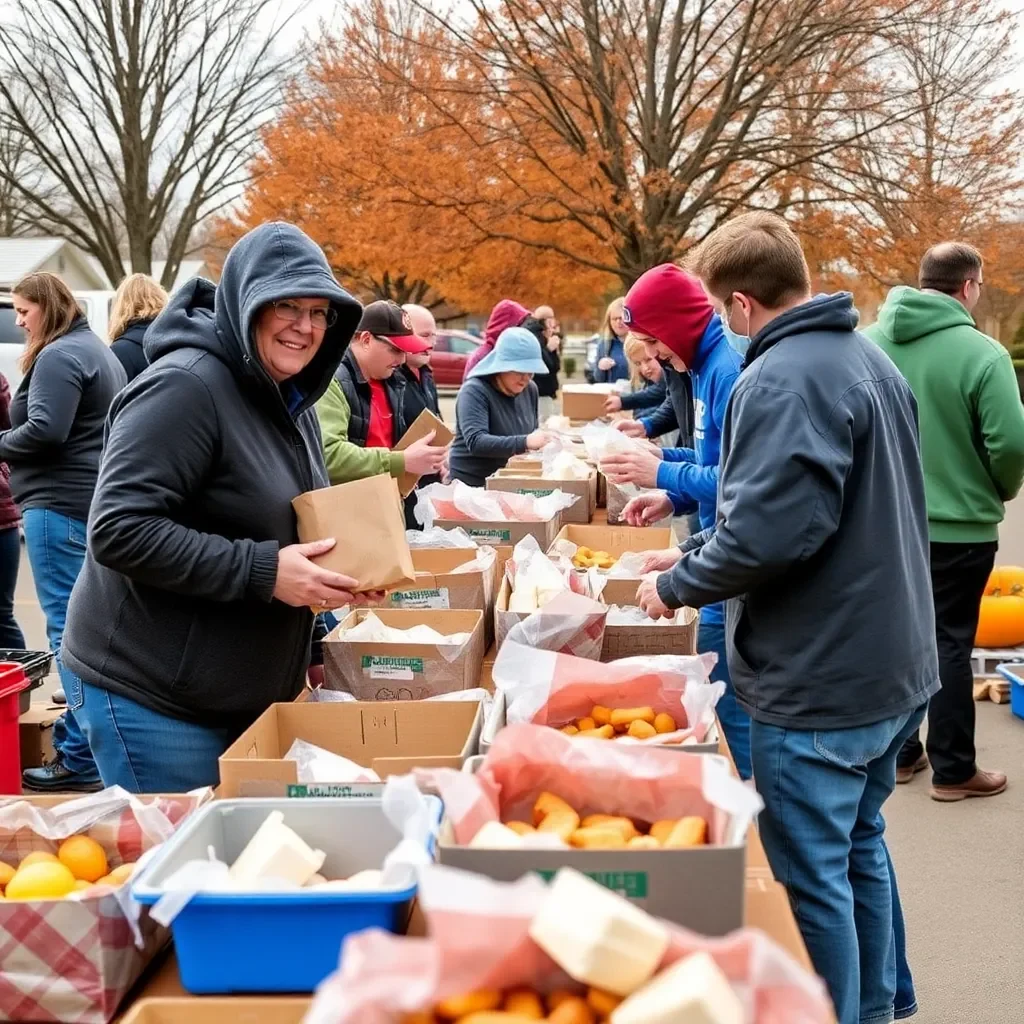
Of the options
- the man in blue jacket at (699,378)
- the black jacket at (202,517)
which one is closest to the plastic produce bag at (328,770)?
the black jacket at (202,517)

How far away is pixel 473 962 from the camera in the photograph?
3.82ft

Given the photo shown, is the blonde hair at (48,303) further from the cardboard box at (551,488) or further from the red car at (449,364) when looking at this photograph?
the red car at (449,364)

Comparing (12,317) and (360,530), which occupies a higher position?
(12,317)

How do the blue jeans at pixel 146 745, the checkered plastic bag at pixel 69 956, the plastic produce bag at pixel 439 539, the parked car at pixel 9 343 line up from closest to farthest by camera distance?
the checkered plastic bag at pixel 69 956 → the blue jeans at pixel 146 745 → the plastic produce bag at pixel 439 539 → the parked car at pixel 9 343

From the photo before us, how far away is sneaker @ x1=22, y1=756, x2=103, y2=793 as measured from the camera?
4.35 metres

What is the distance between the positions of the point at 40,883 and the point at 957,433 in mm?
3597

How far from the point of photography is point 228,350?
2322mm

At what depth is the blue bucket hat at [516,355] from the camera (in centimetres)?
575

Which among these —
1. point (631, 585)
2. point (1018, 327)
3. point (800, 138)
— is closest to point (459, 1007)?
point (631, 585)

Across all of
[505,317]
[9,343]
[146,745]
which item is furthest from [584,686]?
[9,343]

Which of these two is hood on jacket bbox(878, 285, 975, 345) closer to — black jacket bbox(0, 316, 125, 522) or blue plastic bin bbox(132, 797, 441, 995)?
black jacket bbox(0, 316, 125, 522)

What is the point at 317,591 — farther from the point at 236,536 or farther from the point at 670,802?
the point at 670,802

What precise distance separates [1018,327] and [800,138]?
8818 millimetres

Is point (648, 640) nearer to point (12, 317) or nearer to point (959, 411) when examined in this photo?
point (959, 411)
